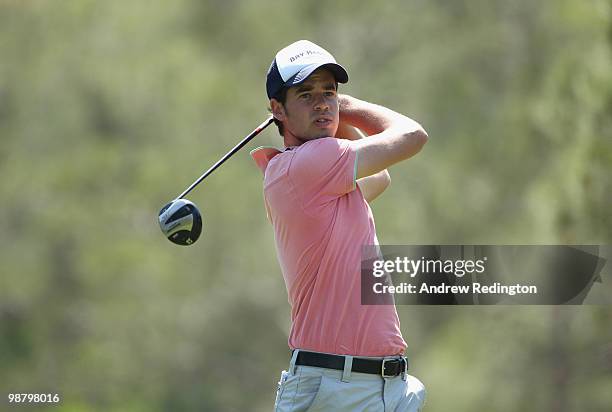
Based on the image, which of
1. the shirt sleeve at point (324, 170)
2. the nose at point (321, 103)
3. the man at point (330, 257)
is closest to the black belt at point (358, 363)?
the man at point (330, 257)

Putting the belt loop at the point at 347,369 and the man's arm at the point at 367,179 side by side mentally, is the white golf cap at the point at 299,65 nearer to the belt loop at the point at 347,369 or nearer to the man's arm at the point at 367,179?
the man's arm at the point at 367,179

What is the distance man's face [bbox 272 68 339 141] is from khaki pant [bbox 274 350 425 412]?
708mm

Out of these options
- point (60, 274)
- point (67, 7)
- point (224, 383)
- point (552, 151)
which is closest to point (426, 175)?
point (552, 151)

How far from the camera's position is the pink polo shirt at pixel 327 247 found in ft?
10.3

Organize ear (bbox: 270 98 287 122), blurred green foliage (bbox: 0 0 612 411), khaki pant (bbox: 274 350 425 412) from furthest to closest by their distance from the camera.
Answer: blurred green foliage (bbox: 0 0 612 411)
ear (bbox: 270 98 287 122)
khaki pant (bbox: 274 350 425 412)

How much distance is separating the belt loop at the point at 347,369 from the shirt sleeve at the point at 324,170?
0.46 m

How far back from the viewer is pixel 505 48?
14.2 m

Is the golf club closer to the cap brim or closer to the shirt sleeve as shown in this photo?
the cap brim

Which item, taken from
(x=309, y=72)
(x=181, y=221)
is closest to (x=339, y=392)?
(x=181, y=221)

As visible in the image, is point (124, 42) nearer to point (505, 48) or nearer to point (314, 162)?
point (505, 48)

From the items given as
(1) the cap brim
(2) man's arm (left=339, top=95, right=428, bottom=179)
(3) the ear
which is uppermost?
(1) the cap brim

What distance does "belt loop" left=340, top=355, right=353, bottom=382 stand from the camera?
3102 mm

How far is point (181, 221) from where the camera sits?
349 cm

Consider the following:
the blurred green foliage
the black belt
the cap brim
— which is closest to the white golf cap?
the cap brim
